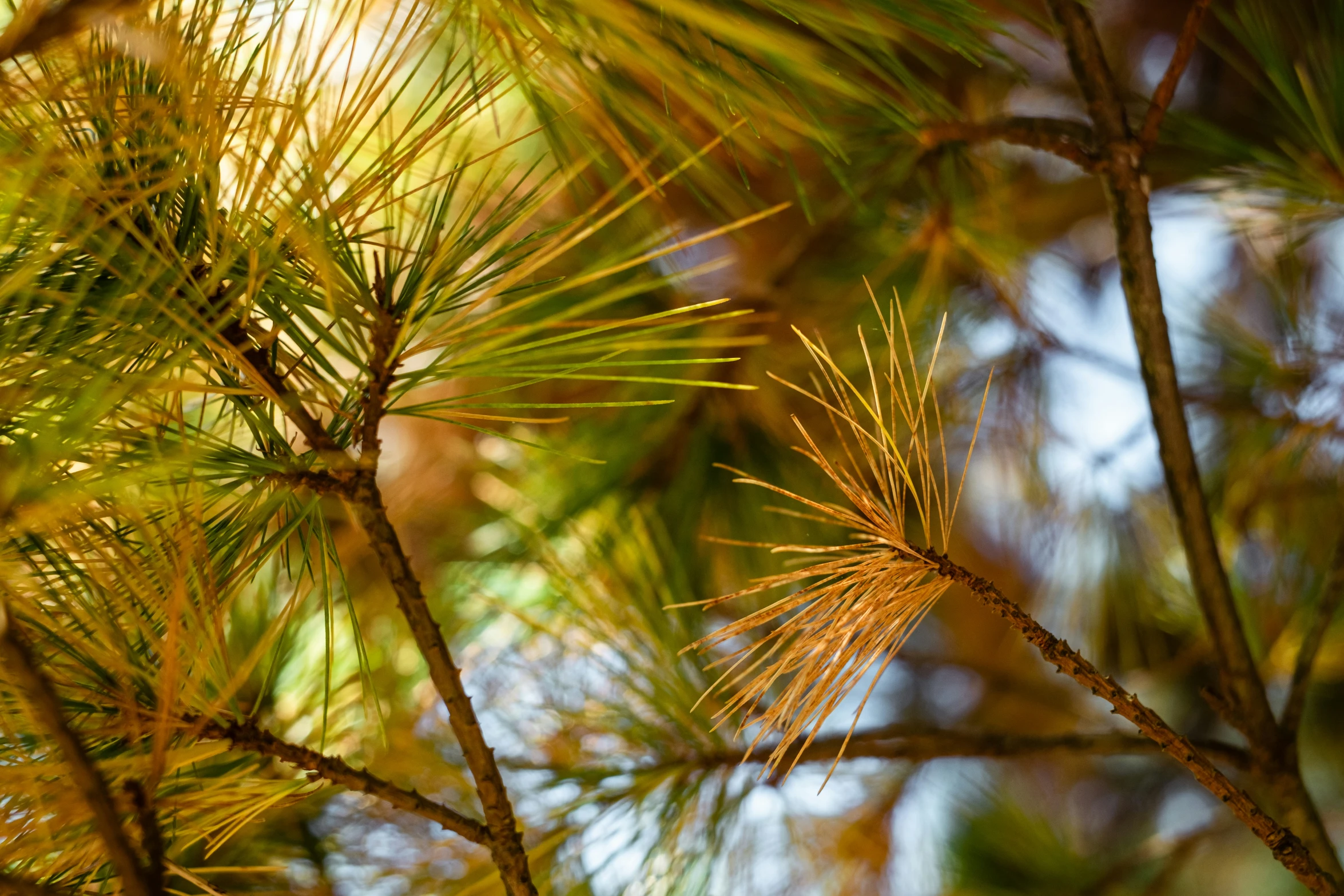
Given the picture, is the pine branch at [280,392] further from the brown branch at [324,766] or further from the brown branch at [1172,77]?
the brown branch at [1172,77]

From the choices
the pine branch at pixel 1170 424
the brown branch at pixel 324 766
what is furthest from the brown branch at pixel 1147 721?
the brown branch at pixel 324 766

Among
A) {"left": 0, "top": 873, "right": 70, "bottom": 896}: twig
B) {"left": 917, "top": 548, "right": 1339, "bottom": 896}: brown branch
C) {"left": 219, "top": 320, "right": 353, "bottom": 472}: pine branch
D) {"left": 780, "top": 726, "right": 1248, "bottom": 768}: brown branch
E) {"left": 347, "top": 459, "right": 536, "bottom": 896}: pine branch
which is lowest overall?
{"left": 780, "top": 726, "right": 1248, "bottom": 768}: brown branch

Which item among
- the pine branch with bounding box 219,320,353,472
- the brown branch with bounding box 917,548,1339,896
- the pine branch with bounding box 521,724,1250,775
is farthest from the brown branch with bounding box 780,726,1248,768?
the pine branch with bounding box 219,320,353,472

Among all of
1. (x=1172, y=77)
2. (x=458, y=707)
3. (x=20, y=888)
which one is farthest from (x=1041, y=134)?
(x=20, y=888)

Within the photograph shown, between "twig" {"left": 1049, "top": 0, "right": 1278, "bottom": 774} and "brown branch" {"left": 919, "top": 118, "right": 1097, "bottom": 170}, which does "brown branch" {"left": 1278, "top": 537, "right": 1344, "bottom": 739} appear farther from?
"brown branch" {"left": 919, "top": 118, "right": 1097, "bottom": 170}

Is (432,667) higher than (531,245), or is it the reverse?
(531,245)

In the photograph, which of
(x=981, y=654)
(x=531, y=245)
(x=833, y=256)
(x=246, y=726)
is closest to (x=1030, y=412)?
(x=833, y=256)

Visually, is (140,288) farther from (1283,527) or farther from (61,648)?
(1283,527)
